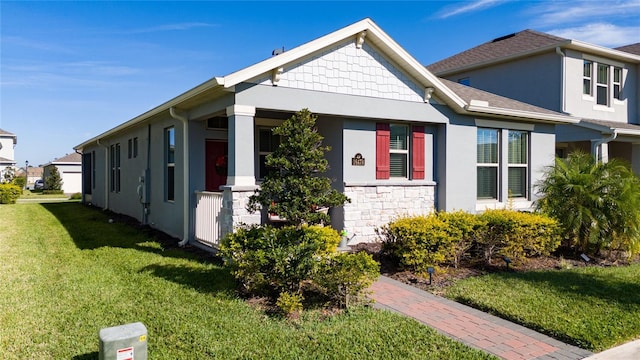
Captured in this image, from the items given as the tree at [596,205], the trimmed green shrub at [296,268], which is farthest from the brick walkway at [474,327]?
the tree at [596,205]

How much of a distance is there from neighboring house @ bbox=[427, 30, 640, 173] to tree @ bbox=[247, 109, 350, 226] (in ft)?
37.2

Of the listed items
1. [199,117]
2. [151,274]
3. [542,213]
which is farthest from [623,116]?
[151,274]

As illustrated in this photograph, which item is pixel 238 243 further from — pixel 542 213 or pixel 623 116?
pixel 623 116

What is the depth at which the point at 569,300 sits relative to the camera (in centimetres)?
572

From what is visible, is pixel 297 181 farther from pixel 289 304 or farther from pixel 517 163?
pixel 517 163

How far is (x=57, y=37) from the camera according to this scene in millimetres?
12375

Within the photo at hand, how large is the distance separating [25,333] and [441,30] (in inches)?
613

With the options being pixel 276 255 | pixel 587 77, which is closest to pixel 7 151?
pixel 276 255

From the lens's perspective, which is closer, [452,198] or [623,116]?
[452,198]

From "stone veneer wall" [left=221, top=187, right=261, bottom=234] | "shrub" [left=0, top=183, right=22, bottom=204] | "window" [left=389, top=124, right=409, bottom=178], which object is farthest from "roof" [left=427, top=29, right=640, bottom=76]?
"shrub" [left=0, top=183, right=22, bottom=204]

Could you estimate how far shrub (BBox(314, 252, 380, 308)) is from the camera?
5.30 meters

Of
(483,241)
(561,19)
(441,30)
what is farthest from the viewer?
(441,30)

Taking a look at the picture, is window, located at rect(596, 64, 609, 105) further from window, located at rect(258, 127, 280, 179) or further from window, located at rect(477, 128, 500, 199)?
window, located at rect(258, 127, 280, 179)

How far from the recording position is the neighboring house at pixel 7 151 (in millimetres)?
40875
